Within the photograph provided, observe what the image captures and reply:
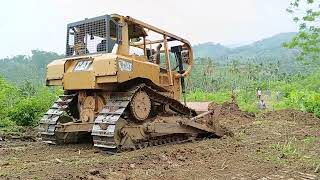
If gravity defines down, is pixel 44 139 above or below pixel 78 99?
below

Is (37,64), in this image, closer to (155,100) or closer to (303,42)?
(303,42)

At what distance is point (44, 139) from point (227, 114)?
9787mm

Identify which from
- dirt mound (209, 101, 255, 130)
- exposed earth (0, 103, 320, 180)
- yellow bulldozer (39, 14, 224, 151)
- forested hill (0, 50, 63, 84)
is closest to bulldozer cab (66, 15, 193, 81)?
yellow bulldozer (39, 14, 224, 151)

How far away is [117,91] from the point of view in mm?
8961

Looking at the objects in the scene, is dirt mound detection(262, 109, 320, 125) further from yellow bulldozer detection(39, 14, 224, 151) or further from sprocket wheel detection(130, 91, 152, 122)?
sprocket wheel detection(130, 91, 152, 122)

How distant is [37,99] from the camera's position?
14742 millimetres

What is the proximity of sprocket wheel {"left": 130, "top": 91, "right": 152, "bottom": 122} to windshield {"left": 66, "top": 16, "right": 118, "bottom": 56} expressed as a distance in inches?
41.7

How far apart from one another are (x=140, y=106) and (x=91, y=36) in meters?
1.81

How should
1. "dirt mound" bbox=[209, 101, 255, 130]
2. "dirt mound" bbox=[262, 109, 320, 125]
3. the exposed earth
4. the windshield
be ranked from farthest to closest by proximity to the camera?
"dirt mound" bbox=[262, 109, 320, 125], "dirt mound" bbox=[209, 101, 255, 130], the windshield, the exposed earth

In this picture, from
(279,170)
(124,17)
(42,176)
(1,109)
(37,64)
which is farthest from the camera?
(37,64)

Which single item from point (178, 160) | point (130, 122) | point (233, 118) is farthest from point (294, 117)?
point (178, 160)

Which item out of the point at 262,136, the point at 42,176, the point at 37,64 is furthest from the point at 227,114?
the point at 37,64

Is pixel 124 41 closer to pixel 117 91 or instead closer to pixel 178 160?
pixel 117 91

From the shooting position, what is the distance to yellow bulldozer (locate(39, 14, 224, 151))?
8234 millimetres
